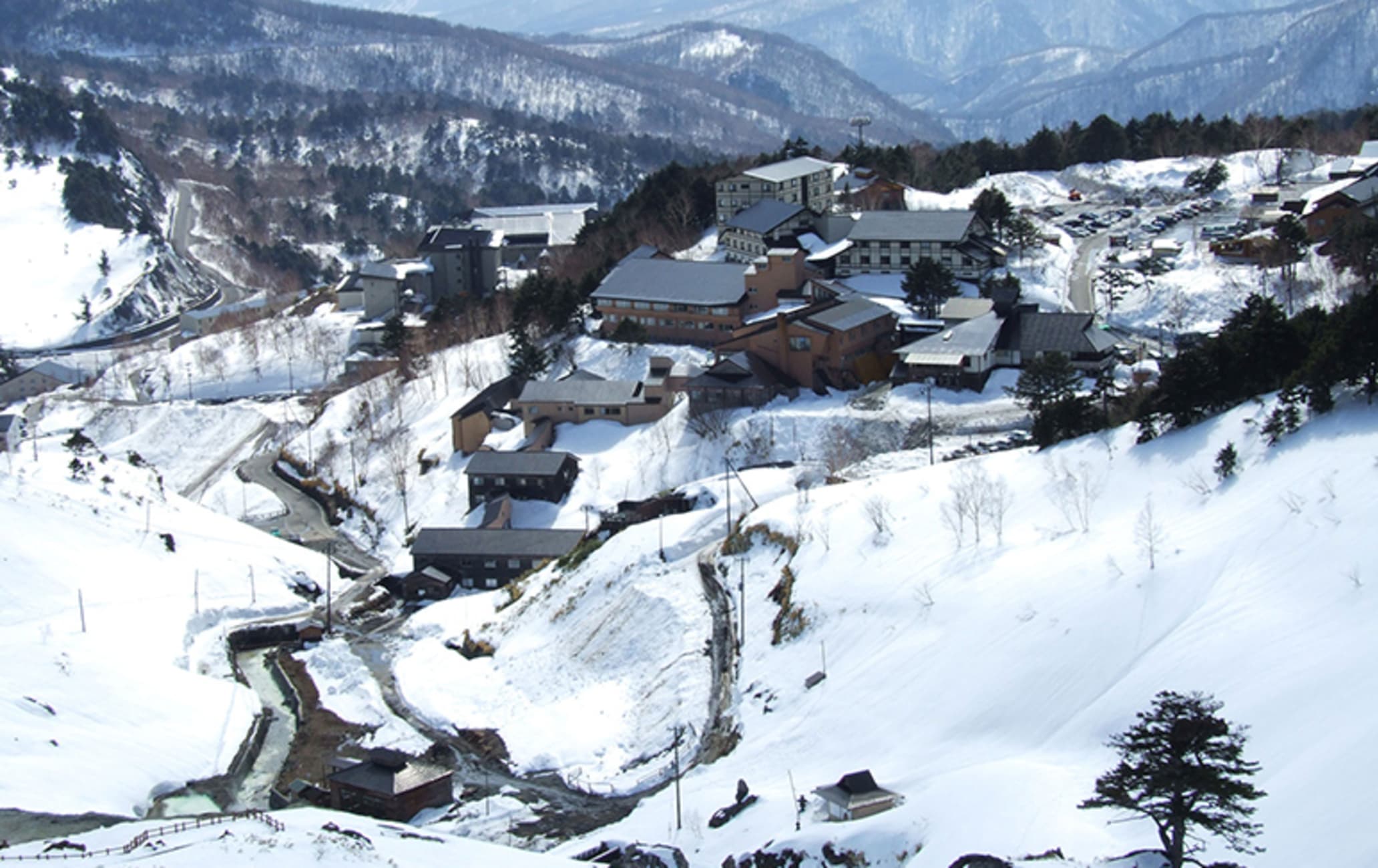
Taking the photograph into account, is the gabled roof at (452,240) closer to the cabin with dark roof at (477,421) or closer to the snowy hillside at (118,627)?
the cabin with dark roof at (477,421)

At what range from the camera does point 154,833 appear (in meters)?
17.2

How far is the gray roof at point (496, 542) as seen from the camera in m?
33.6

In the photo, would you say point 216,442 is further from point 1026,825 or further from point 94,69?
point 94,69

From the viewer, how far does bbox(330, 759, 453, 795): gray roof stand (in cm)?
2050

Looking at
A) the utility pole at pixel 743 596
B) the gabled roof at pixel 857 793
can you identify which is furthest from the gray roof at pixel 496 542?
the gabled roof at pixel 857 793

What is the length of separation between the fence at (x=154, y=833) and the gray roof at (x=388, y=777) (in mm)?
1863

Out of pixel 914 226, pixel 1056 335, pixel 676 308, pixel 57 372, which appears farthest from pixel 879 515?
pixel 57 372

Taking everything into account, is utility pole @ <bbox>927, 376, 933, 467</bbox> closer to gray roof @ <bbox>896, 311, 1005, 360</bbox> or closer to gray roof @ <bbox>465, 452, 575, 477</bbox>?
gray roof @ <bbox>896, 311, 1005, 360</bbox>

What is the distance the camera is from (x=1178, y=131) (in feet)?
196

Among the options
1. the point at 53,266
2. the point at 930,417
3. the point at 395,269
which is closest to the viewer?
the point at 930,417

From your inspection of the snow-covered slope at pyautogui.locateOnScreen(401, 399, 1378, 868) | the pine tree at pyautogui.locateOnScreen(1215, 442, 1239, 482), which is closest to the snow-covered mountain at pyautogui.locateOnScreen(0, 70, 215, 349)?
the snow-covered slope at pyautogui.locateOnScreen(401, 399, 1378, 868)

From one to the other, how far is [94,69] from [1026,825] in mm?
164696

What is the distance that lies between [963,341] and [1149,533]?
16398mm

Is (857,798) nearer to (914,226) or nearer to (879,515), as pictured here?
(879,515)
